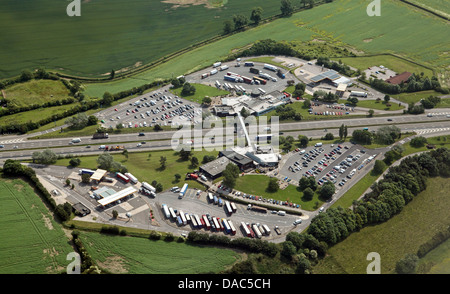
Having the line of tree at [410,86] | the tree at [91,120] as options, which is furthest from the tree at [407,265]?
the tree at [91,120]

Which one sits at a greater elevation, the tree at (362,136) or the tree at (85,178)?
the tree at (85,178)

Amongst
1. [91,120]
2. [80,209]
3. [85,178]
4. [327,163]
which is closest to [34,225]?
[80,209]

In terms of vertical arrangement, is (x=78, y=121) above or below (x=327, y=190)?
above

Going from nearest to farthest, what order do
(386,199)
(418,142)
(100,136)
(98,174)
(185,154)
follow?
1. (386,199)
2. (98,174)
3. (185,154)
4. (418,142)
5. (100,136)

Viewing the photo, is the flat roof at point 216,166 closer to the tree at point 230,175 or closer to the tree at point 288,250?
the tree at point 230,175

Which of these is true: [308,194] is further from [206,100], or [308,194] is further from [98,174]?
[206,100]
